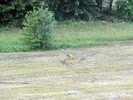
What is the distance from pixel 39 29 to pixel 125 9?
10415mm

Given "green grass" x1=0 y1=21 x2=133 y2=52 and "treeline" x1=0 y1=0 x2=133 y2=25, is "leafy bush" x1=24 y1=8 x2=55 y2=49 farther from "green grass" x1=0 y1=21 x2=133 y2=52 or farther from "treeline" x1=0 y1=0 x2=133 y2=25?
"treeline" x1=0 y1=0 x2=133 y2=25

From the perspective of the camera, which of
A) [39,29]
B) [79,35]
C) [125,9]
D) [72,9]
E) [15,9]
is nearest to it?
[39,29]

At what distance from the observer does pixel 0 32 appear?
80.8ft

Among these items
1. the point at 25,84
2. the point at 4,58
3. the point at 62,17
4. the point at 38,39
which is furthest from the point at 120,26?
the point at 25,84

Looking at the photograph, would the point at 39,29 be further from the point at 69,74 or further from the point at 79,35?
the point at 69,74

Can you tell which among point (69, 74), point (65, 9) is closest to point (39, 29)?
point (69, 74)

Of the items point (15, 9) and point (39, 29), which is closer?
point (39, 29)

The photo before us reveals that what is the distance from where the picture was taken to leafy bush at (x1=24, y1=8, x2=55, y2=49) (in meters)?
20.6

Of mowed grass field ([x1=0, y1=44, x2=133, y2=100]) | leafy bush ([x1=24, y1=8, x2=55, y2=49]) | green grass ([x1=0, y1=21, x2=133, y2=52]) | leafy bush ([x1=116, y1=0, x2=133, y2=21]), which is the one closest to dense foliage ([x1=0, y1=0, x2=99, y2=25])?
green grass ([x1=0, y1=21, x2=133, y2=52])

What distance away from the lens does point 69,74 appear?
15742mm

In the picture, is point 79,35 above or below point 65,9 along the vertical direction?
below

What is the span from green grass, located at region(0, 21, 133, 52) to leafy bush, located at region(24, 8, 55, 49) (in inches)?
17.8

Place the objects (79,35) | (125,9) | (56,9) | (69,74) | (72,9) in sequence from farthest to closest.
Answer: (125,9), (72,9), (56,9), (79,35), (69,74)

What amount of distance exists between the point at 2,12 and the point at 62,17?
4388mm
